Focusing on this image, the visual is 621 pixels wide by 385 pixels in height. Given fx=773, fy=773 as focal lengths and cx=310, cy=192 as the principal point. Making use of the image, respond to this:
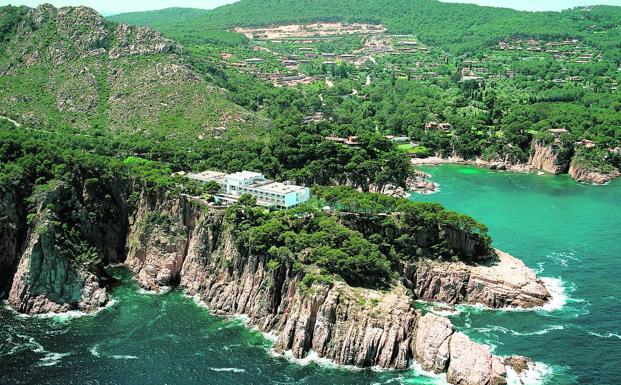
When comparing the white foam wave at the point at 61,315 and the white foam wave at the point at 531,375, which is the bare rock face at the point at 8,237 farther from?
the white foam wave at the point at 531,375

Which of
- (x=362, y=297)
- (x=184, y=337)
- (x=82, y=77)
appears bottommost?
(x=184, y=337)

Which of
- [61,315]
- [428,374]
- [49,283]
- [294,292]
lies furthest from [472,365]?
[49,283]

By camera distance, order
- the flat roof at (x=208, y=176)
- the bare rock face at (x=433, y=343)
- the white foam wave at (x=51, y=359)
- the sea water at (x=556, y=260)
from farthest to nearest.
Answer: the flat roof at (x=208, y=176)
the sea water at (x=556, y=260)
the white foam wave at (x=51, y=359)
the bare rock face at (x=433, y=343)

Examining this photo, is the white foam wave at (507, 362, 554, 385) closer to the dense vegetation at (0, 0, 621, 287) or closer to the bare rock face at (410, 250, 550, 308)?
the bare rock face at (410, 250, 550, 308)

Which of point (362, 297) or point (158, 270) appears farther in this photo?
point (158, 270)

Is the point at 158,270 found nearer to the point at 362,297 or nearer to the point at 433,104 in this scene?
the point at 362,297

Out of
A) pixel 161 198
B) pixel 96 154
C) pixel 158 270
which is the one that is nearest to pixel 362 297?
pixel 158 270

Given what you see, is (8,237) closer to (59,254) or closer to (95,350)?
(59,254)

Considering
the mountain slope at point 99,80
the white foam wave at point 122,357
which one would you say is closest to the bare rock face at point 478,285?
the white foam wave at point 122,357
